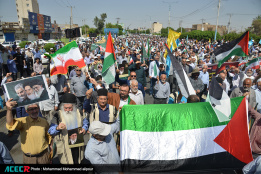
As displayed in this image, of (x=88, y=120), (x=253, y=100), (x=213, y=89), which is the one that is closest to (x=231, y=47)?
(x=253, y=100)

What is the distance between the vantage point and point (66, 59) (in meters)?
4.87

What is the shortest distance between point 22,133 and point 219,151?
3.10 metres

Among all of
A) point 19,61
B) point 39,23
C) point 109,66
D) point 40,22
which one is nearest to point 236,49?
point 109,66

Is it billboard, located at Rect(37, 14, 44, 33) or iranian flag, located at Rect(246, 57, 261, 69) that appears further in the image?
billboard, located at Rect(37, 14, 44, 33)

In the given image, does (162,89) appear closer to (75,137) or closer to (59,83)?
(75,137)

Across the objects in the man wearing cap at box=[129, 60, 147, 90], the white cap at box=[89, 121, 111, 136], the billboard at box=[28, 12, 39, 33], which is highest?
the billboard at box=[28, 12, 39, 33]

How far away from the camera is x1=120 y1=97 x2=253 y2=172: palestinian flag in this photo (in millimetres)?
2697

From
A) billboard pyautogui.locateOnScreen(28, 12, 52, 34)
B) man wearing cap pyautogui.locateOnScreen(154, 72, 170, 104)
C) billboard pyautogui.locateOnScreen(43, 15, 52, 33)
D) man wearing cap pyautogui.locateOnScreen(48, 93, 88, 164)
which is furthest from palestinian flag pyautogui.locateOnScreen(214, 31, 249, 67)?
billboard pyautogui.locateOnScreen(43, 15, 52, 33)

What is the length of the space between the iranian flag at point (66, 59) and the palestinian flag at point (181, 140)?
2.60m

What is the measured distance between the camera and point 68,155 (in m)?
3.30

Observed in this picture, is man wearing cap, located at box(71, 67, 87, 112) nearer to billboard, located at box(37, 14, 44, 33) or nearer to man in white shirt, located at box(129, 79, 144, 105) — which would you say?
man in white shirt, located at box(129, 79, 144, 105)

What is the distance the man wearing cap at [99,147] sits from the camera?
2377mm

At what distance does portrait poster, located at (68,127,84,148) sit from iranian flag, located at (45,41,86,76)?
6.88 ft

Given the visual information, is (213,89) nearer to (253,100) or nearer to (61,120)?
(253,100)
